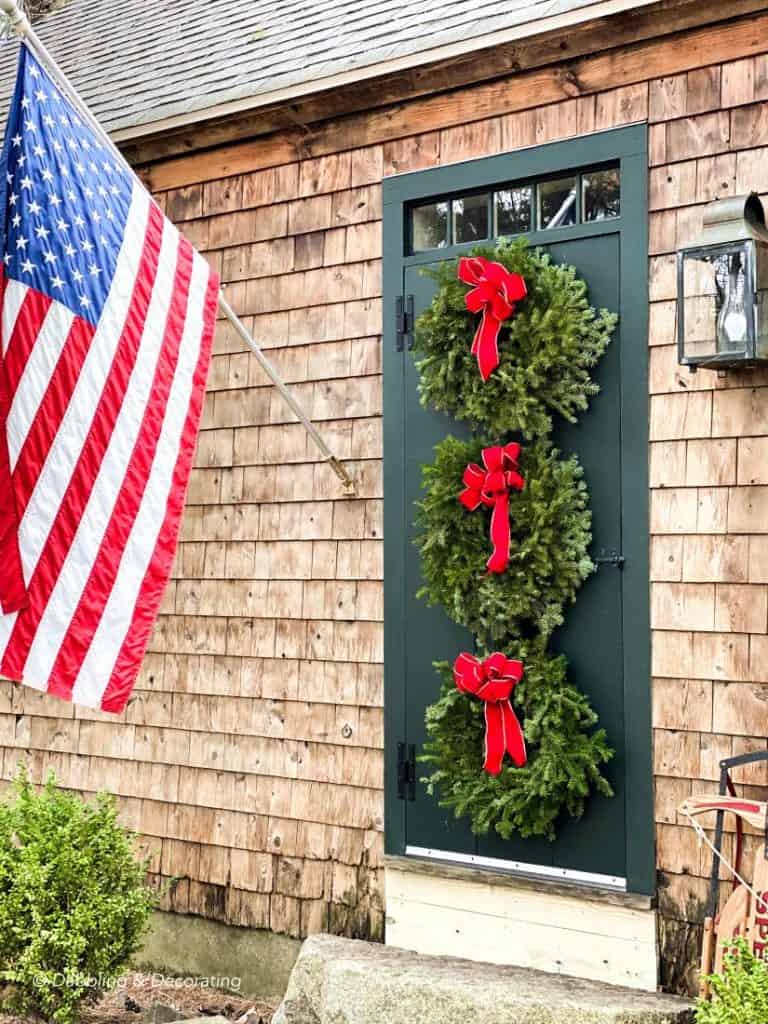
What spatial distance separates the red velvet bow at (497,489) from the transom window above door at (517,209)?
0.89 metres

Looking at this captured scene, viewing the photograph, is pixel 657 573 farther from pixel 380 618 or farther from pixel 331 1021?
pixel 331 1021

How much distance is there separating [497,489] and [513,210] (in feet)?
3.68

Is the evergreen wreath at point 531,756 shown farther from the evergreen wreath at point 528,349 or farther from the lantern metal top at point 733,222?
the lantern metal top at point 733,222

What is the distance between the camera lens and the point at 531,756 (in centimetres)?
476

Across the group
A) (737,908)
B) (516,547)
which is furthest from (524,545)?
(737,908)

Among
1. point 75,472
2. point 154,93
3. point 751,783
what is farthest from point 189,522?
point 751,783

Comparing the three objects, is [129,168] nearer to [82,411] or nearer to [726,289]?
[82,411]

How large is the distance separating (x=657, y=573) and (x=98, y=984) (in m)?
2.63

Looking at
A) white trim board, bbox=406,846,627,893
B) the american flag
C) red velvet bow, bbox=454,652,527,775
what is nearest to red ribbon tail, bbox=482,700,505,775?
red velvet bow, bbox=454,652,527,775

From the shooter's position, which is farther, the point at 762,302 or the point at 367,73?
the point at 367,73

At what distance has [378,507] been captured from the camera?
5410mm

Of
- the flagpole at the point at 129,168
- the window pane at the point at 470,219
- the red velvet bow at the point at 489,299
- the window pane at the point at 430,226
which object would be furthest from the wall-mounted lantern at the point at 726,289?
the flagpole at the point at 129,168

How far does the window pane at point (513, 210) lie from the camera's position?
5055 millimetres

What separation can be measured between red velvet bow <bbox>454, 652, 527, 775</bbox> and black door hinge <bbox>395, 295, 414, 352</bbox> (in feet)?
4.39
